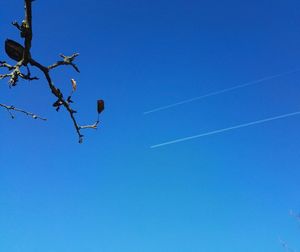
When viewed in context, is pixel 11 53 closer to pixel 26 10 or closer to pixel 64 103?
pixel 26 10

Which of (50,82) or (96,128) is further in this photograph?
(96,128)

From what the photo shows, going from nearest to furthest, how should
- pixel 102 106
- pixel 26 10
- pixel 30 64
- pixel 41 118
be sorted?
pixel 26 10, pixel 30 64, pixel 102 106, pixel 41 118

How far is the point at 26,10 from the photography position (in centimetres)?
183

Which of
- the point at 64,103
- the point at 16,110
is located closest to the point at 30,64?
the point at 64,103

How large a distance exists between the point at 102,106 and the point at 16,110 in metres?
0.72

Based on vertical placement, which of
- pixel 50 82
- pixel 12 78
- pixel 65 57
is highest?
pixel 65 57

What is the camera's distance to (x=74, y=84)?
7.47ft

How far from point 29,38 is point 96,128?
0.87 meters

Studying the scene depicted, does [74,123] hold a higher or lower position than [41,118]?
lower

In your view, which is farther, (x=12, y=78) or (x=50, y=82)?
A: (x=50, y=82)

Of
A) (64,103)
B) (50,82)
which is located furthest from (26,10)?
(64,103)

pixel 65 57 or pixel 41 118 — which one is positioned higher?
pixel 65 57

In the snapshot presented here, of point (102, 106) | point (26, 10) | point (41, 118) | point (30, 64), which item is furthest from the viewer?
point (41, 118)

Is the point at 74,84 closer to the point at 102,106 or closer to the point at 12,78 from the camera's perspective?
the point at 102,106
